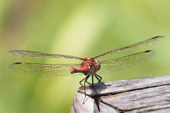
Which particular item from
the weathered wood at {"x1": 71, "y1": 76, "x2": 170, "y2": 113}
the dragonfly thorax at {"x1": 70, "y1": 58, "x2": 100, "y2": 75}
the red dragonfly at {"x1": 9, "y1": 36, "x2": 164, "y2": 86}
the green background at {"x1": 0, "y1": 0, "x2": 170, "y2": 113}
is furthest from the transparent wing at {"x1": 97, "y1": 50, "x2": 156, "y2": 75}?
the weathered wood at {"x1": 71, "y1": 76, "x2": 170, "y2": 113}

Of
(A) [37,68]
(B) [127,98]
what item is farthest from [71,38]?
(B) [127,98]

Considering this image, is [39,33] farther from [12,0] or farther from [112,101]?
[112,101]

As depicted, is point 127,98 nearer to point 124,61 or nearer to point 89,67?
point 89,67

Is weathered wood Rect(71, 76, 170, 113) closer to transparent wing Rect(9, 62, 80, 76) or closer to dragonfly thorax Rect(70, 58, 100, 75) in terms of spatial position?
dragonfly thorax Rect(70, 58, 100, 75)

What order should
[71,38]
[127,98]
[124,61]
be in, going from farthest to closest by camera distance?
[71,38], [124,61], [127,98]

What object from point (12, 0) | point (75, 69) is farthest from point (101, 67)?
point (12, 0)

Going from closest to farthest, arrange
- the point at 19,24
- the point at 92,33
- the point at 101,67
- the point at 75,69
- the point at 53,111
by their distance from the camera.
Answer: the point at 75,69 → the point at 101,67 → the point at 53,111 → the point at 92,33 → the point at 19,24
